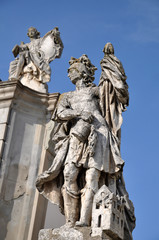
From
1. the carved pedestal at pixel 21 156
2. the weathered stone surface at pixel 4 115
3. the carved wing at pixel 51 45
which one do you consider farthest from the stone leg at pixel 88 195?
the carved wing at pixel 51 45

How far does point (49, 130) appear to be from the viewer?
9320 mm

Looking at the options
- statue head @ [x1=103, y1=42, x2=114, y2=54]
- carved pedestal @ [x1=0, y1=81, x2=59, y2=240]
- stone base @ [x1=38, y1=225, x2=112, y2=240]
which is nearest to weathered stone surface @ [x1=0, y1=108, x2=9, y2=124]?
carved pedestal @ [x1=0, y1=81, x2=59, y2=240]

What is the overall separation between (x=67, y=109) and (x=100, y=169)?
3.83ft

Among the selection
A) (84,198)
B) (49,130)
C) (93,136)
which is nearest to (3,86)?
(49,130)

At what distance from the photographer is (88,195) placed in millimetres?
6879

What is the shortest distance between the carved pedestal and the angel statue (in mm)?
498

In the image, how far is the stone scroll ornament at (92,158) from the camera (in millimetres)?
6660

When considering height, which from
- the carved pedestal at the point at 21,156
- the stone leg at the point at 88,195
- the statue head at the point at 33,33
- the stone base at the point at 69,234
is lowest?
the stone base at the point at 69,234

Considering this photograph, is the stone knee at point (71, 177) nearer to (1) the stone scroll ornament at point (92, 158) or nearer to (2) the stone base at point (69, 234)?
(1) the stone scroll ornament at point (92, 158)

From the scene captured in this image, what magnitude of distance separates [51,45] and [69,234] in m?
5.15

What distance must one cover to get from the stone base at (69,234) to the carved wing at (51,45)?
15.3 feet

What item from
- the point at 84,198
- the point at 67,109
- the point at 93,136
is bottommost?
the point at 84,198

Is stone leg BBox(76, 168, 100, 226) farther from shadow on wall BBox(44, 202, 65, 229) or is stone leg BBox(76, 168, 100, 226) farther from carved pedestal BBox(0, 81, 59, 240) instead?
shadow on wall BBox(44, 202, 65, 229)

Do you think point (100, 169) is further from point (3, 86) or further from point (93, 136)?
point (3, 86)
